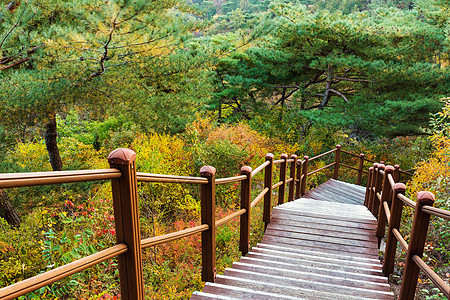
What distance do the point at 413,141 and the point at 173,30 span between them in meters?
12.9

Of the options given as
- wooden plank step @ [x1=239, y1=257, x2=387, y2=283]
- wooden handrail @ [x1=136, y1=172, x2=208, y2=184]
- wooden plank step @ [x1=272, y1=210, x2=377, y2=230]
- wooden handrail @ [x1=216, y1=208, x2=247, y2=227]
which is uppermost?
wooden handrail @ [x1=136, y1=172, x2=208, y2=184]

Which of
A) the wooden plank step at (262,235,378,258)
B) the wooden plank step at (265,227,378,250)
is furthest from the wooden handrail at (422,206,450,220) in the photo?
the wooden plank step at (265,227,378,250)

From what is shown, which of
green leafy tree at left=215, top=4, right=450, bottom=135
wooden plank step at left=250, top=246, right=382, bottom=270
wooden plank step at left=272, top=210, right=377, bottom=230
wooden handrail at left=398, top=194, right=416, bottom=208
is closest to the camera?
wooden handrail at left=398, top=194, right=416, bottom=208

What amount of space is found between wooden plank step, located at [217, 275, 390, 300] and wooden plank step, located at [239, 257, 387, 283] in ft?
1.71

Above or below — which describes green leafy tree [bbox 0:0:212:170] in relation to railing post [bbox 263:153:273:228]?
above

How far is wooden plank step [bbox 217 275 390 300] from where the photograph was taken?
271 centimetres

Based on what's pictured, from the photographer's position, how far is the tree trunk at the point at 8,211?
6.34 m

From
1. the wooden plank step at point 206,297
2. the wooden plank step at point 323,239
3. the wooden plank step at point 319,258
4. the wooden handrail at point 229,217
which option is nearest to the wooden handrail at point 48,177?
the wooden plank step at point 206,297

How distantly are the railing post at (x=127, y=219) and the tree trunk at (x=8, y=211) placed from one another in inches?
241

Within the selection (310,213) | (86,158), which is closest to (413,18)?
(310,213)

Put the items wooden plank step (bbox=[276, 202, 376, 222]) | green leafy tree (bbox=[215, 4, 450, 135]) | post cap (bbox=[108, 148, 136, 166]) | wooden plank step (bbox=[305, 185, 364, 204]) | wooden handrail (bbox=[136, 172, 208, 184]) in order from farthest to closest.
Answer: green leafy tree (bbox=[215, 4, 450, 135])
wooden plank step (bbox=[305, 185, 364, 204])
wooden plank step (bbox=[276, 202, 376, 222])
wooden handrail (bbox=[136, 172, 208, 184])
post cap (bbox=[108, 148, 136, 166])

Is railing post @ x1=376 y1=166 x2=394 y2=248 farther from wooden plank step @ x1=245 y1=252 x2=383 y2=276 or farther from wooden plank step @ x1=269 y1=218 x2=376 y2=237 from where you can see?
wooden plank step @ x1=245 y1=252 x2=383 y2=276

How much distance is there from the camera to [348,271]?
11.3ft

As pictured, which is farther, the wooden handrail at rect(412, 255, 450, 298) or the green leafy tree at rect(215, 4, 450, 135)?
the green leafy tree at rect(215, 4, 450, 135)
